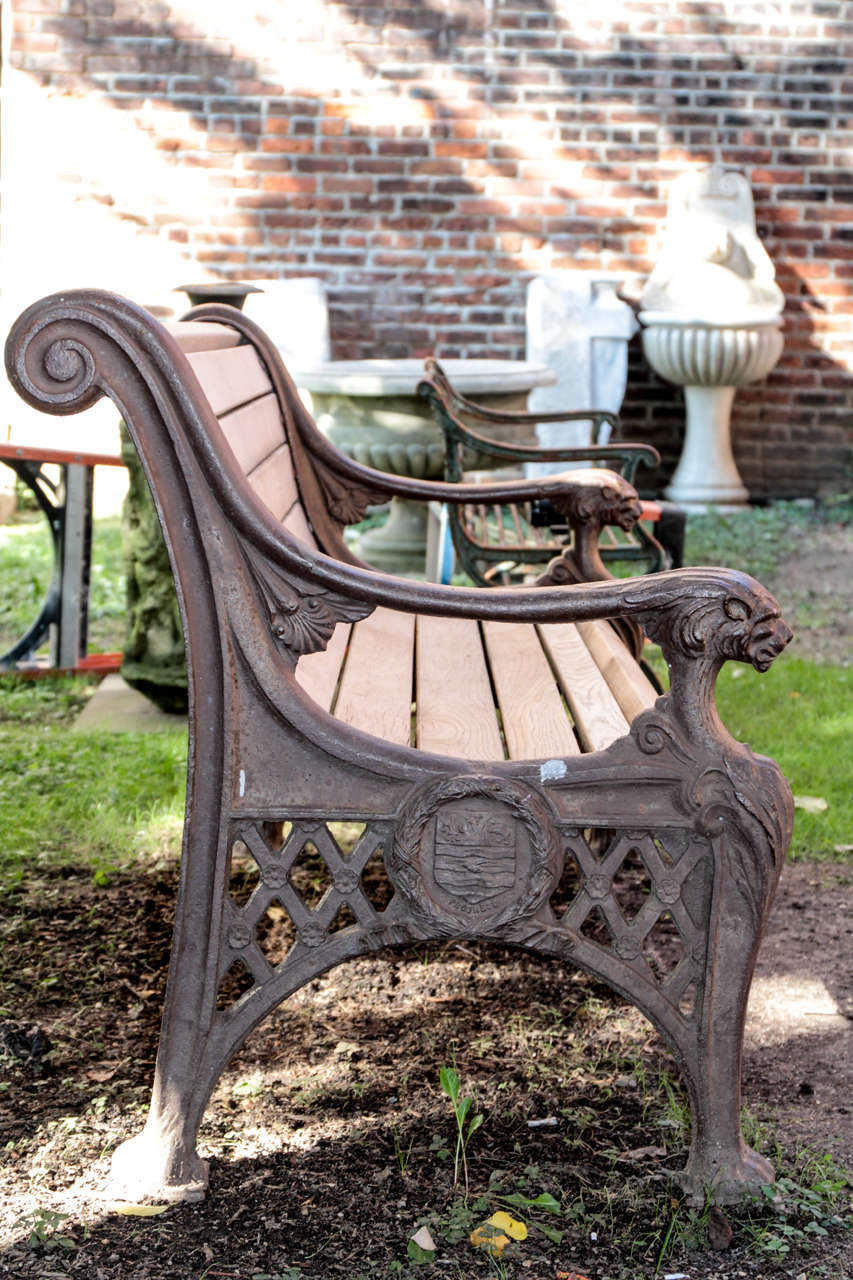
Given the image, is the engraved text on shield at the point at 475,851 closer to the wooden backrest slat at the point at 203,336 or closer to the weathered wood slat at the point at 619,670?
the weathered wood slat at the point at 619,670

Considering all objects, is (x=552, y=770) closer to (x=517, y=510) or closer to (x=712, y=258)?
(x=517, y=510)

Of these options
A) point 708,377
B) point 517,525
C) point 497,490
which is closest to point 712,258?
point 708,377

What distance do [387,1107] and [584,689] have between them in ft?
2.48

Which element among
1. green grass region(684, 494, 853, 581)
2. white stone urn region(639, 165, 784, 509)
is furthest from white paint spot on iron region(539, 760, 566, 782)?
white stone urn region(639, 165, 784, 509)

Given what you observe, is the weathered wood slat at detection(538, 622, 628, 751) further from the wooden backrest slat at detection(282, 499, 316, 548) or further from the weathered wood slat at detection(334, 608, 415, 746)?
the wooden backrest slat at detection(282, 499, 316, 548)

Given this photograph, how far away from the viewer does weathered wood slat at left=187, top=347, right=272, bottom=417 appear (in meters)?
2.04

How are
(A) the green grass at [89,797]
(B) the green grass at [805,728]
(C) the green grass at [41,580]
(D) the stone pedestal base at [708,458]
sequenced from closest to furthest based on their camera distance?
(A) the green grass at [89,797] < (B) the green grass at [805,728] < (C) the green grass at [41,580] < (D) the stone pedestal base at [708,458]

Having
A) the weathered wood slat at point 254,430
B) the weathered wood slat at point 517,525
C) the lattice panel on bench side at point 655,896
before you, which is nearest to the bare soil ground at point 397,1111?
the lattice panel on bench side at point 655,896

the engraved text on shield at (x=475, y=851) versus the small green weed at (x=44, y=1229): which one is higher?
the engraved text on shield at (x=475, y=851)

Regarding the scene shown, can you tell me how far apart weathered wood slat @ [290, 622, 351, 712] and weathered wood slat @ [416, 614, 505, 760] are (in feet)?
0.46

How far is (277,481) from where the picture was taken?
2.48m

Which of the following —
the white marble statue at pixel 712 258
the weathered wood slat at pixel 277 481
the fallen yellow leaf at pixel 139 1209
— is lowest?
the fallen yellow leaf at pixel 139 1209

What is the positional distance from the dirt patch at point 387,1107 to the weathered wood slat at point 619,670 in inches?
23.3

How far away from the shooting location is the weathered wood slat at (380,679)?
Result: 202 centimetres
